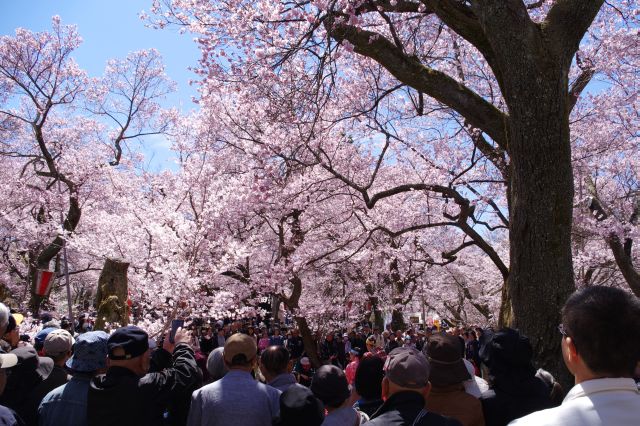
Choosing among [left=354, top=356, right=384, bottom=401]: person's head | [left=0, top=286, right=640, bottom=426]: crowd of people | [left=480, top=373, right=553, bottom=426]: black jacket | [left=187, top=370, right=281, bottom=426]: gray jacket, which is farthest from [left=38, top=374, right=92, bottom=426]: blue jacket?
[left=480, top=373, right=553, bottom=426]: black jacket

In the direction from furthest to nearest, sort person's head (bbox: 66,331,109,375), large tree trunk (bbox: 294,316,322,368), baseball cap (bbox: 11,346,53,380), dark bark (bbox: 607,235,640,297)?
large tree trunk (bbox: 294,316,322,368)
dark bark (bbox: 607,235,640,297)
baseball cap (bbox: 11,346,53,380)
person's head (bbox: 66,331,109,375)

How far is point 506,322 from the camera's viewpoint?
607 centimetres

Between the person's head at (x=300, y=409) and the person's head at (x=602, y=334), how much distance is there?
63.2 inches

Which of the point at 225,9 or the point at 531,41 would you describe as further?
the point at 225,9

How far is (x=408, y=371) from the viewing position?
7.12 feet

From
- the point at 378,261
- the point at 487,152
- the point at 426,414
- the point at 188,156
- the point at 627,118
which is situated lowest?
the point at 426,414

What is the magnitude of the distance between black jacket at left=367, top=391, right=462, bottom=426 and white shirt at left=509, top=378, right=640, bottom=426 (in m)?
0.84

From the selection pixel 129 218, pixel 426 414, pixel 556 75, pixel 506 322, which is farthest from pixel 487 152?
pixel 129 218

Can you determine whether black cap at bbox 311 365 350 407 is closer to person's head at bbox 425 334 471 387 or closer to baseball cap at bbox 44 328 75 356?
person's head at bbox 425 334 471 387

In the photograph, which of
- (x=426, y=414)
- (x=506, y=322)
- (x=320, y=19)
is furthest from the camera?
(x=506, y=322)

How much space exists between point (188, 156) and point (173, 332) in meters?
14.6

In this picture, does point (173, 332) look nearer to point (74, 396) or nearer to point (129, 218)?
point (74, 396)

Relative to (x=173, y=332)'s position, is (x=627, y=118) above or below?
above

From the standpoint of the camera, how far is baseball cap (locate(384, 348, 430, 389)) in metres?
2.17
